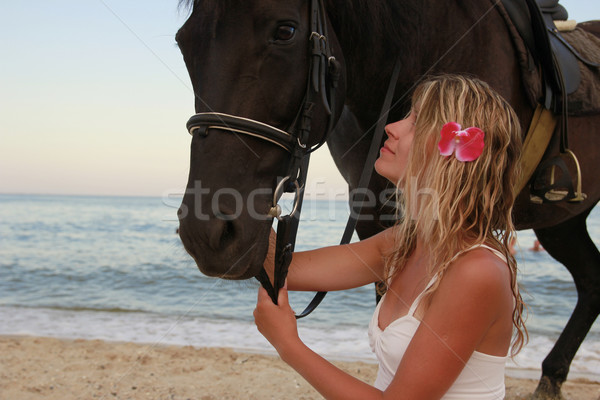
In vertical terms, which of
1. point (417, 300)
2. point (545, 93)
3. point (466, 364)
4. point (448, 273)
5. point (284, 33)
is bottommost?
point (466, 364)

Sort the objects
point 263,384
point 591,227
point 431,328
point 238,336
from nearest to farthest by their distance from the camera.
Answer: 1. point 431,328
2. point 263,384
3. point 238,336
4. point 591,227

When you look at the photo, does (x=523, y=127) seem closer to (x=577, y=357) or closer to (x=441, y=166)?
(x=441, y=166)

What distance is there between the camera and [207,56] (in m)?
1.56

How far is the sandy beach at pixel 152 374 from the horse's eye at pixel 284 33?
8.55ft

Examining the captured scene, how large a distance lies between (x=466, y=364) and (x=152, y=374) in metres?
3.08

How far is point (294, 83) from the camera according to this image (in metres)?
1.63

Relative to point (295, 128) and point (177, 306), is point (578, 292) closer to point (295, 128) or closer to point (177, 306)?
point (295, 128)

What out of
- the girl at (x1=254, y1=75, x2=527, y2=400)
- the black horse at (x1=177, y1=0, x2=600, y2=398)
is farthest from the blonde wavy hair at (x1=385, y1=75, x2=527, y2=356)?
the black horse at (x1=177, y1=0, x2=600, y2=398)

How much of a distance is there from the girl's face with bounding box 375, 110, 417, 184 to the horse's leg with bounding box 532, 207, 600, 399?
8.16 feet

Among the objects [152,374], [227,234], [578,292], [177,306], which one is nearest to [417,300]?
[227,234]

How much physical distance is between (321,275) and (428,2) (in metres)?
1.34

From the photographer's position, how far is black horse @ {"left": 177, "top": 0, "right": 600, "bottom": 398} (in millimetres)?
1427

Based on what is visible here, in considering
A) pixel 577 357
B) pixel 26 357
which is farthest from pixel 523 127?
pixel 26 357

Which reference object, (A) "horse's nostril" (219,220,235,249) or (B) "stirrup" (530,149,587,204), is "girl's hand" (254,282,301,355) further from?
(B) "stirrup" (530,149,587,204)
